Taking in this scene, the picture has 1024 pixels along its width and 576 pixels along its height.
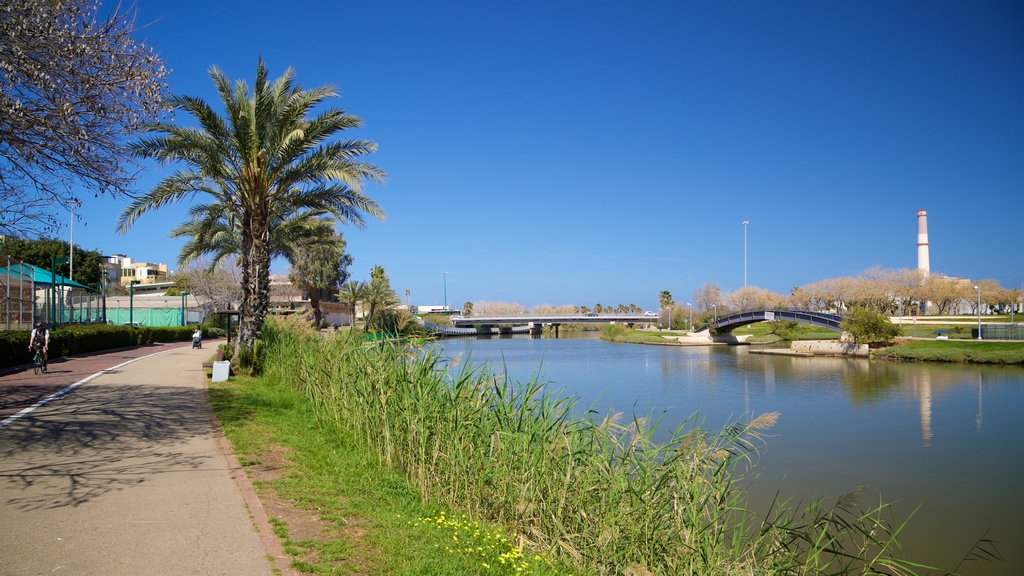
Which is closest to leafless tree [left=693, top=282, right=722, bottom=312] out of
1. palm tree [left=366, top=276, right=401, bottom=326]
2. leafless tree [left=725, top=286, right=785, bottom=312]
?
leafless tree [left=725, top=286, right=785, bottom=312]

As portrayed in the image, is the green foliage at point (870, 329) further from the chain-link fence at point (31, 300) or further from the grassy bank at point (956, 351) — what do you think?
the chain-link fence at point (31, 300)

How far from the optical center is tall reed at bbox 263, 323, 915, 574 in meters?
5.90

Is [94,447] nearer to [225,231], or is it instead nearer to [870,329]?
[225,231]

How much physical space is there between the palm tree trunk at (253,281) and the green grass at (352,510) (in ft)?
24.7

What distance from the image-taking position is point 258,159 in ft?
56.6

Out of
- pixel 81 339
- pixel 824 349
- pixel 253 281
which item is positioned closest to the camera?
pixel 253 281

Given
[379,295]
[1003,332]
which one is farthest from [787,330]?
[379,295]

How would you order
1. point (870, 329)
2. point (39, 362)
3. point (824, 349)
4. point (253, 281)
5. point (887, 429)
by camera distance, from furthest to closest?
point (824, 349)
point (870, 329)
point (887, 429)
point (253, 281)
point (39, 362)

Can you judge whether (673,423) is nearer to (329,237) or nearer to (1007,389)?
(329,237)

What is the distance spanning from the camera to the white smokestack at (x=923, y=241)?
89500 millimetres

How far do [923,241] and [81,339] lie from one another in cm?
9904

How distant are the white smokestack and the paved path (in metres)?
99.4

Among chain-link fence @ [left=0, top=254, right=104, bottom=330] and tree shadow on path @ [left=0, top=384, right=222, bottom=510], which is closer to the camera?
tree shadow on path @ [left=0, top=384, right=222, bottom=510]

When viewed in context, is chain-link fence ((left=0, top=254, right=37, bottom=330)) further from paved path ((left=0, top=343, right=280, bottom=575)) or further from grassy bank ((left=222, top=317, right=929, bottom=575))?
grassy bank ((left=222, top=317, right=929, bottom=575))
